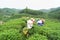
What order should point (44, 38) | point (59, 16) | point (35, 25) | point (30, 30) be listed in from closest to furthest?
point (44, 38), point (30, 30), point (35, 25), point (59, 16)

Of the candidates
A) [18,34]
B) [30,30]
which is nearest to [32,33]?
[30,30]

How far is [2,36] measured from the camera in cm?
739

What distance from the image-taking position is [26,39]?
24.5 ft

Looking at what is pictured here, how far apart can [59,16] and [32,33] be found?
12.8 m

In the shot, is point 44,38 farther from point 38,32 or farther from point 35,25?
point 35,25

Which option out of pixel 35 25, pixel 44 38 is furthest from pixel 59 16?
pixel 44 38

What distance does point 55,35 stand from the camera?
26.2 feet

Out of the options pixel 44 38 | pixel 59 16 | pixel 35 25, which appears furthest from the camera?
pixel 59 16

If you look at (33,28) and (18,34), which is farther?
(33,28)

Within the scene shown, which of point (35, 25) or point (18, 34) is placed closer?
point (18, 34)

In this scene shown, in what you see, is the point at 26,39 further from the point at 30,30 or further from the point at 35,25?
the point at 35,25

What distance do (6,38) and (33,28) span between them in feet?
3.99

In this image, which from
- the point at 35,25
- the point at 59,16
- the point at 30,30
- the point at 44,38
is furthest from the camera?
the point at 59,16

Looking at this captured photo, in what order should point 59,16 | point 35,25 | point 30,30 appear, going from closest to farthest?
point 30,30 → point 35,25 → point 59,16
